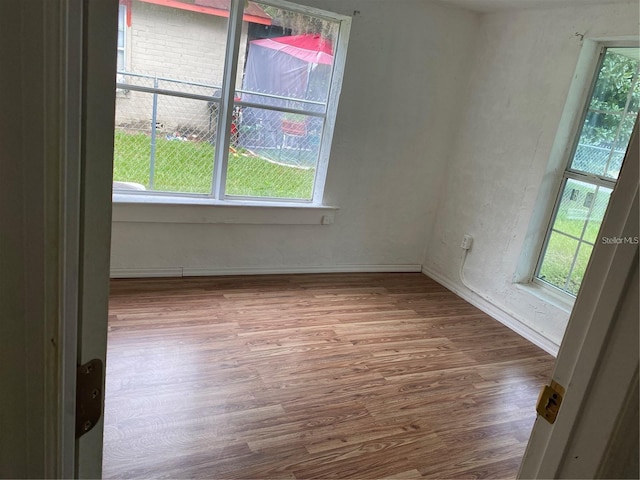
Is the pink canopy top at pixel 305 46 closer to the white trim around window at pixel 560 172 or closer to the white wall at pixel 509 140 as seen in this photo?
the white wall at pixel 509 140

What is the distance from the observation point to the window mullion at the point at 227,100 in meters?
3.17

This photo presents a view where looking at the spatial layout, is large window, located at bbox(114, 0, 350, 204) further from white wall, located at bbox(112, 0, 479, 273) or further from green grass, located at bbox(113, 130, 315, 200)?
white wall, located at bbox(112, 0, 479, 273)

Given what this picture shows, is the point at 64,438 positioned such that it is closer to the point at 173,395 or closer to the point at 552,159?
the point at 173,395

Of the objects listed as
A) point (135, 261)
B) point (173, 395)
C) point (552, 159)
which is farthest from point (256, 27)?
point (173, 395)

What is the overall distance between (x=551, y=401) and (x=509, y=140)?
3165mm

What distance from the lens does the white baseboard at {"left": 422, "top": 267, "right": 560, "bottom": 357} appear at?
3.24 metres

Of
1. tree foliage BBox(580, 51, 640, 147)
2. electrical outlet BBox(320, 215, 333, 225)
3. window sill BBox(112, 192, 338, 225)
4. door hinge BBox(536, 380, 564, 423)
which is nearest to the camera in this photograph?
door hinge BBox(536, 380, 564, 423)

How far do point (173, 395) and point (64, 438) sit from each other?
1.80 metres

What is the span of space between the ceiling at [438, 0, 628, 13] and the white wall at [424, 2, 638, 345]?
1.8 inches

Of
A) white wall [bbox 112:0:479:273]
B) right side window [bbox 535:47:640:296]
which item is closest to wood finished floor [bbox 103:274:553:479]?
white wall [bbox 112:0:479:273]

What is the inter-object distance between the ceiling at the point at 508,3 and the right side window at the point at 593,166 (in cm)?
38

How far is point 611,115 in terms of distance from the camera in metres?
2.96

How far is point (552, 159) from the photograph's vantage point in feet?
10.6

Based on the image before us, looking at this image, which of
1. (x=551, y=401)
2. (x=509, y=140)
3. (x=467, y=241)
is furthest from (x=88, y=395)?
(x=467, y=241)
